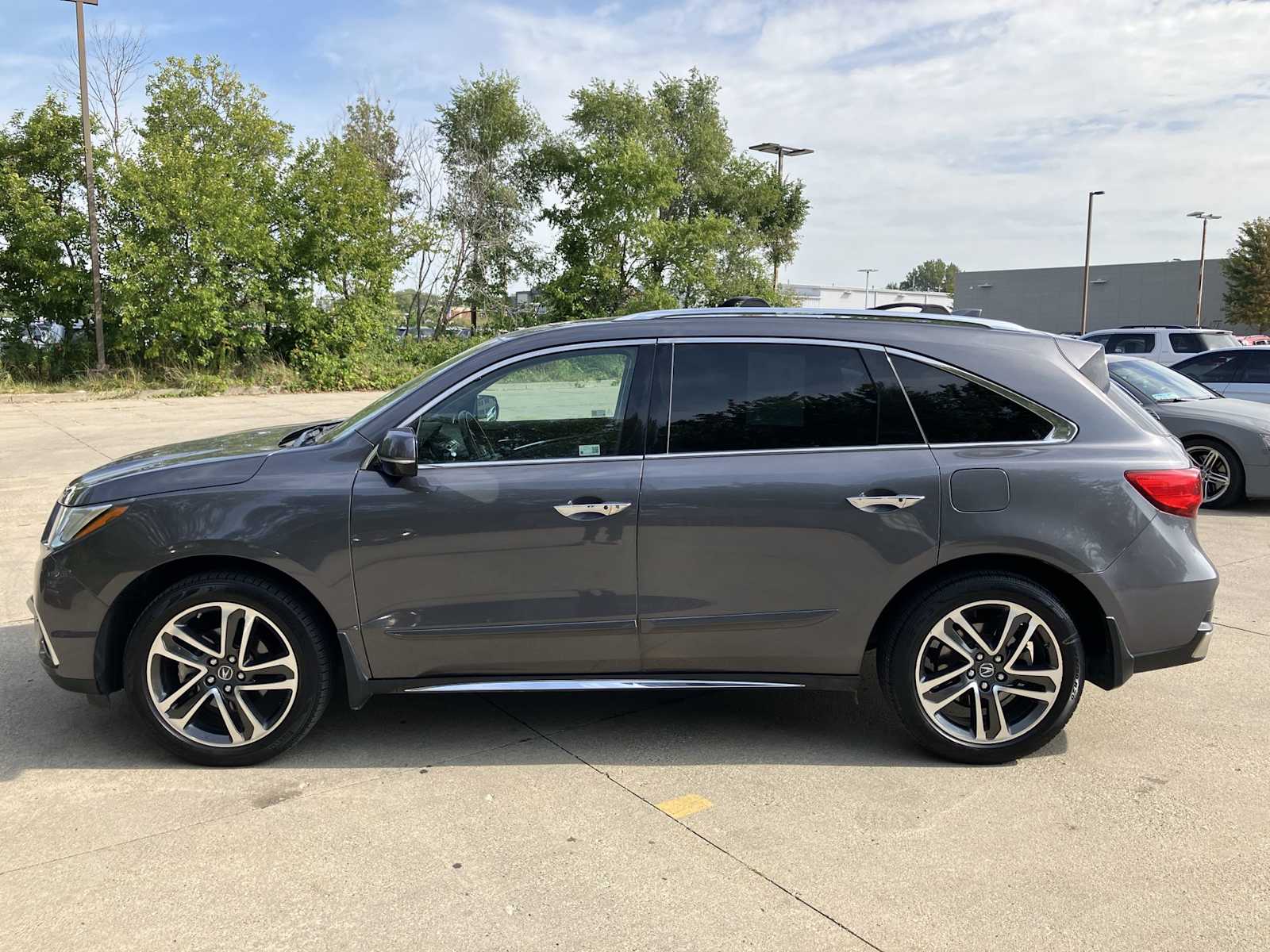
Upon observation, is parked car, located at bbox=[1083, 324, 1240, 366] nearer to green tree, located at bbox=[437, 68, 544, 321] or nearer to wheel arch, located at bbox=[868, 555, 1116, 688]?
wheel arch, located at bbox=[868, 555, 1116, 688]

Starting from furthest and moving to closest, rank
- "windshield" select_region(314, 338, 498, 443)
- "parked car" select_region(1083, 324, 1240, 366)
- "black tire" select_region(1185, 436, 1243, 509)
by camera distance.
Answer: "parked car" select_region(1083, 324, 1240, 366) < "black tire" select_region(1185, 436, 1243, 509) < "windshield" select_region(314, 338, 498, 443)

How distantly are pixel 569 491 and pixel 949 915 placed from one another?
1.86m

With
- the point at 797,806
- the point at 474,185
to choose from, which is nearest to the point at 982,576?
the point at 797,806

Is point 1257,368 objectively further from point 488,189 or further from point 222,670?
point 488,189

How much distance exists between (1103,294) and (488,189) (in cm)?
4327

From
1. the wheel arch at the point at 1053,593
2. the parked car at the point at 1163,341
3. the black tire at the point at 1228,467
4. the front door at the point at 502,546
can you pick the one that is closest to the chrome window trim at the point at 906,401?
the front door at the point at 502,546

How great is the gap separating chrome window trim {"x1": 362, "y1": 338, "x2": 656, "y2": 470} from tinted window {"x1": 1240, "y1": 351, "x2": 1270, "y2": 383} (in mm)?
11936

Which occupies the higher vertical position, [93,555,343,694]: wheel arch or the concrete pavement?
[93,555,343,694]: wheel arch

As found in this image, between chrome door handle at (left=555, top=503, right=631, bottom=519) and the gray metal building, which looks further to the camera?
the gray metal building

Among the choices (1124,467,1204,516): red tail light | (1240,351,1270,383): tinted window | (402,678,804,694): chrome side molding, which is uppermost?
(1240,351,1270,383): tinted window

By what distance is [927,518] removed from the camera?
11.7 ft

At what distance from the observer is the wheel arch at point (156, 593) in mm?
3605

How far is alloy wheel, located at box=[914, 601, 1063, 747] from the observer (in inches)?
144

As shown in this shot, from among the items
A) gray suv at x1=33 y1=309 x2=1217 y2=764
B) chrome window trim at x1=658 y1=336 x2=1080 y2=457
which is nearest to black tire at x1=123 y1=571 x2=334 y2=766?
gray suv at x1=33 y1=309 x2=1217 y2=764
